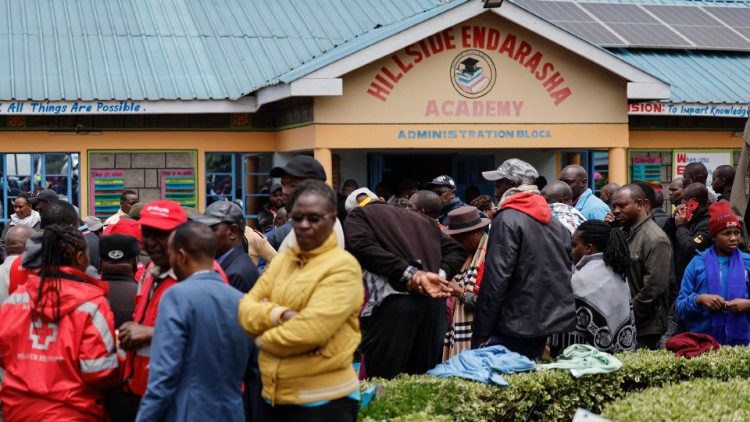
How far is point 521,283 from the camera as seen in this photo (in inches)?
294

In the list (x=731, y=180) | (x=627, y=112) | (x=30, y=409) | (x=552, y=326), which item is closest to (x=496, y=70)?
(x=627, y=112)

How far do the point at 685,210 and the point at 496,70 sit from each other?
5.27 metres

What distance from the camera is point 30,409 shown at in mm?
5508

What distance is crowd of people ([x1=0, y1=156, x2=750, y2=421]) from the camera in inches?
199

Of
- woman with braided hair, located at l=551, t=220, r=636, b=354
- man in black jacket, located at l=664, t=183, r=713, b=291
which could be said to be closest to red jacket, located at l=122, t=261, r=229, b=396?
woman with braided hair, located at l=551, t=220, r=636, b=354

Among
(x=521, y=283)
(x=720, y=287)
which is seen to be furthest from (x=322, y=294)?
(x=720, y=287)

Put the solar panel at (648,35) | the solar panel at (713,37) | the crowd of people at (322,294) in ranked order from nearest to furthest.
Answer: the crowd of people at (322,294)
the solar panel at (648,35)
the solar panel at (713,37)

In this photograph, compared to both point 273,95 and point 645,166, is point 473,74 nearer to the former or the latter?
point 273,95

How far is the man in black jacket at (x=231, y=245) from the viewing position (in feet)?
20.3

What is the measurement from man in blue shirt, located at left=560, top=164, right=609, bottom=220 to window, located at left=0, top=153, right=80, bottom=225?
23.3 ft

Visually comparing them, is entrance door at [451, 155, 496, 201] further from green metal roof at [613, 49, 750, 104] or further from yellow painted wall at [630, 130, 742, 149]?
green metal roof at [613, 49, 750, 104]

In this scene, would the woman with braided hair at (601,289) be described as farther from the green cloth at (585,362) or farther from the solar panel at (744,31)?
the solar panel at (744,31)

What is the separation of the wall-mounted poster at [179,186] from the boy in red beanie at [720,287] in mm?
8096

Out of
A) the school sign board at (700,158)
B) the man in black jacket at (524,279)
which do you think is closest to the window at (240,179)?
the school sign board at (700,158)
